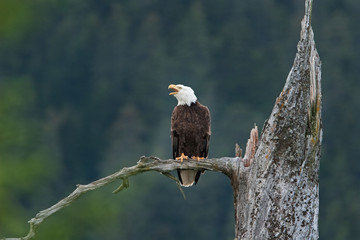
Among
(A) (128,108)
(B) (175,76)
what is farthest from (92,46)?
(B) (175,76)

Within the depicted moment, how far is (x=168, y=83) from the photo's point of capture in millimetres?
55844

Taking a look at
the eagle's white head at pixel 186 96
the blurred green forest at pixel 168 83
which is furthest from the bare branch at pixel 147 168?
the blurred green forest at pixel 168 83

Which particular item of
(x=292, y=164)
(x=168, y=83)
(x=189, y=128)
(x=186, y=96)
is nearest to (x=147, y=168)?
(x=292, y=164)

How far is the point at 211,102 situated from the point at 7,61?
12280mm

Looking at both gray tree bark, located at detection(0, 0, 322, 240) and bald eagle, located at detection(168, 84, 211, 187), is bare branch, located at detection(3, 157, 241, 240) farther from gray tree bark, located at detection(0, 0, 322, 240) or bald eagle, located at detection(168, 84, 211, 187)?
bald eagle, located at detection(168, 84, 211, 187)

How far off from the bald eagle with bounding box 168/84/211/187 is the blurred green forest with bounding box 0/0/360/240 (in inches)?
1119

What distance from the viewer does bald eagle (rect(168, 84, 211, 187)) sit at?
9984mm

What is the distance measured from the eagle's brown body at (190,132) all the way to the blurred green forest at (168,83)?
2841 cm

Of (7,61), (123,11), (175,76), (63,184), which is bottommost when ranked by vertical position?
(63,184)

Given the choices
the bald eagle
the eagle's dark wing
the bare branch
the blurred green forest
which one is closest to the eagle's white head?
the bald eagle

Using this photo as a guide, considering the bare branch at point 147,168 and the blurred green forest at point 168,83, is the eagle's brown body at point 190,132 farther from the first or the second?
the blurred green forest at point 168,83

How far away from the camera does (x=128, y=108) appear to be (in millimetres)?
58469

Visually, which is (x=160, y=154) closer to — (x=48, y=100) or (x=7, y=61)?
(x=7, y=61)

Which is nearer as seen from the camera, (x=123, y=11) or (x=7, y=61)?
(x=7, y=61)
